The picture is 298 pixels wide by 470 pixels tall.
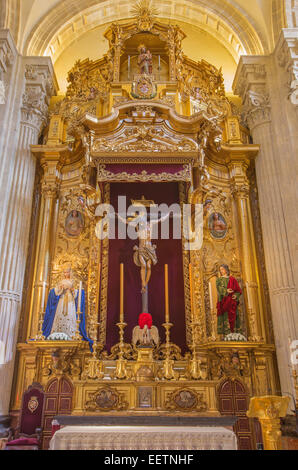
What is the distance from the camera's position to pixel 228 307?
735 cm

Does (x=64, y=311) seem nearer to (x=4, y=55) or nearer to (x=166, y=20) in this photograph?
(x=4, y=55)

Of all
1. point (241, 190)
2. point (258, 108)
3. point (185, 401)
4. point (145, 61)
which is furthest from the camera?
point (145, 61)

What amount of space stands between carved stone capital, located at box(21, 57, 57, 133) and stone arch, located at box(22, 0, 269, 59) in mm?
504

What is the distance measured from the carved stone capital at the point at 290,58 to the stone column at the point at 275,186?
1.01ft

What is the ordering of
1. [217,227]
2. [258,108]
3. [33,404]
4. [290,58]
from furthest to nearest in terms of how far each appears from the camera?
1. [258,108]
2. [217,227]
3. [290,58]
4. [33,404]

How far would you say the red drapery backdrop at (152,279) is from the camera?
7.64 meters

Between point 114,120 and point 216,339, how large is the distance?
14.9ft

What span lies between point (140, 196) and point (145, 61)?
3397mm

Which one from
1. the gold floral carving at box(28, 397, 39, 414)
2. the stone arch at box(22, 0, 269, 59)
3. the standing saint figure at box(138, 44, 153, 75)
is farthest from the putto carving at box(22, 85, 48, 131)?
the gold floral carving at box(28, 397, 39, 414)

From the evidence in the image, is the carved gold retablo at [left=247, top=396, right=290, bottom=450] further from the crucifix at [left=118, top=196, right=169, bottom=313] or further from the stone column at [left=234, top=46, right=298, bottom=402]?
the crucifix at [left=118, top=196, right=169, bottom=313]

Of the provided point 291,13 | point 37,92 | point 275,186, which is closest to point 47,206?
point 37,92

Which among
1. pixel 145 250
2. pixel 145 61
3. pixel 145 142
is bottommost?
pixel 145 250

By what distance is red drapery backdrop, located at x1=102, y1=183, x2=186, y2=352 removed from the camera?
764 cm
